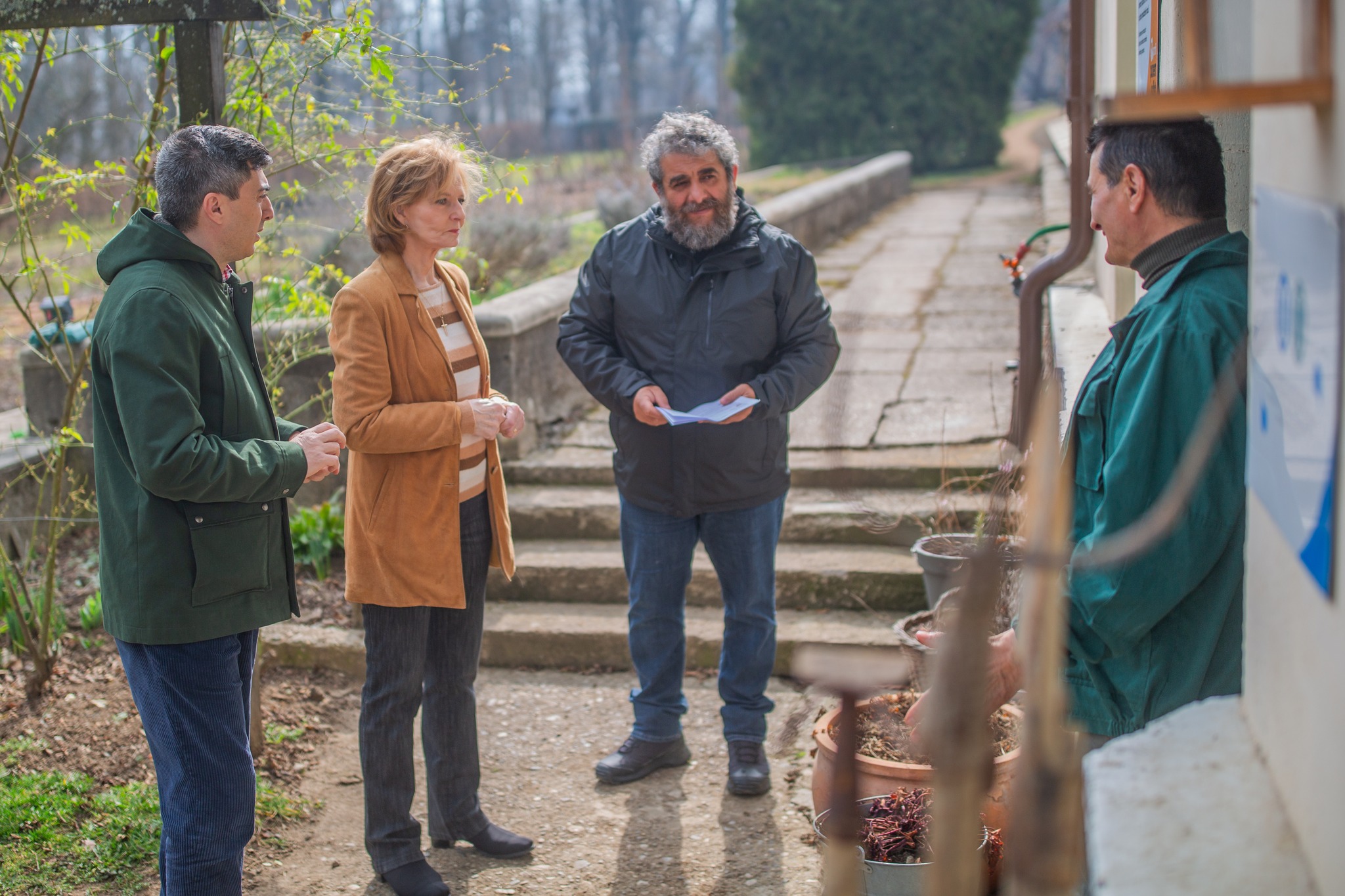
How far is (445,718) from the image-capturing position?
3.34 metres

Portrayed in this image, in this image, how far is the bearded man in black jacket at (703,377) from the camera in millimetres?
3600

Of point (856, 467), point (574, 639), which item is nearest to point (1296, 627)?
point (574, 639)

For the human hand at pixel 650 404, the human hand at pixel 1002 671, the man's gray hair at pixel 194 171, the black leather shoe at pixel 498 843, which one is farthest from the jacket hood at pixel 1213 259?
the black leather shoe at pixel 498 843

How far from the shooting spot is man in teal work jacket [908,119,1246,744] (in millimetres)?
2035

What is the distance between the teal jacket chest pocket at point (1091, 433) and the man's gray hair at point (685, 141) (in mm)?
Answer: 1708

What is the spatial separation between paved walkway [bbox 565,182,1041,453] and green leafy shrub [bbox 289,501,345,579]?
52.1 inches

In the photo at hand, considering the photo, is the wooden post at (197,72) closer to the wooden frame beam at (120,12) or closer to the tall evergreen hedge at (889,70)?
the wooden frame beam at (120,12)

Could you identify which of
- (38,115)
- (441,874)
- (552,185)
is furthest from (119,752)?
(38,115)

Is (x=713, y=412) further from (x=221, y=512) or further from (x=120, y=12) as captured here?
(x=120, y=12)

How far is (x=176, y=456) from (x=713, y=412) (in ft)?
5.01

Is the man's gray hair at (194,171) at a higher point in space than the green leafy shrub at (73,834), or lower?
higher

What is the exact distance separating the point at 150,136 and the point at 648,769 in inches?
101

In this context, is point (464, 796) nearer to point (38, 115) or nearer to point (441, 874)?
point (441, 874)

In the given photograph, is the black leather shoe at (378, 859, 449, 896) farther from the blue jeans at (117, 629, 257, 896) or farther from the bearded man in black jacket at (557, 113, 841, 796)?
the bearded man in black jacket at (557, 113, 841, 796)
